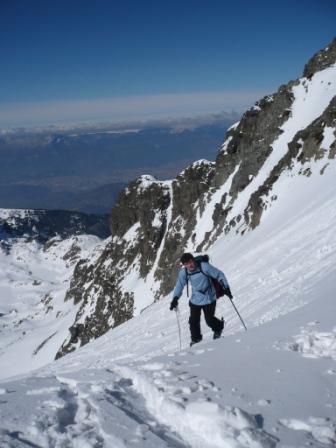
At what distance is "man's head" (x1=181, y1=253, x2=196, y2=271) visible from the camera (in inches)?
428

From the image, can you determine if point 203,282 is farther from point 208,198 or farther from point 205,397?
point 208,198

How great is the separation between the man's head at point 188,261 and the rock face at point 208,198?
2682 cm

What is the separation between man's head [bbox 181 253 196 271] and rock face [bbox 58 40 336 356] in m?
26.8

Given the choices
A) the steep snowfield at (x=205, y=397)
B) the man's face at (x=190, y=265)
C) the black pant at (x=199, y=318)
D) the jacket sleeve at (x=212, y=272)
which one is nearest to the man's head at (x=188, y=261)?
the man's face at (x=190, y=265)

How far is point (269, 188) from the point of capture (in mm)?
40844

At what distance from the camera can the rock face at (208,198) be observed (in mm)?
41250

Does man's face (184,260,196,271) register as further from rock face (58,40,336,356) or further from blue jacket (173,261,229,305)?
rock face (58,40,336,356)

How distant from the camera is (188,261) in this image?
10.9 metres

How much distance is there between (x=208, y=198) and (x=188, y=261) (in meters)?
54.2

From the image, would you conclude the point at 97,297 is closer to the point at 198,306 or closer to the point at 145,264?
the point at 145,264

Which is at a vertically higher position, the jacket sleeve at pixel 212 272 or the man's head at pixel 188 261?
the man's head at pixel 188 261

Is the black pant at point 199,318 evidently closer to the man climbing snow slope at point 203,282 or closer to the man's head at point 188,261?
the man climbing snow slope at point 203,282

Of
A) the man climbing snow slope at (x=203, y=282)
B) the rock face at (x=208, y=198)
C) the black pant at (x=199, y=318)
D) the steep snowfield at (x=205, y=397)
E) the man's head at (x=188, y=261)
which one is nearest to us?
the steep snowfield at (x=205, y=397)

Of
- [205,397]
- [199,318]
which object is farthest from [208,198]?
[205,397]
